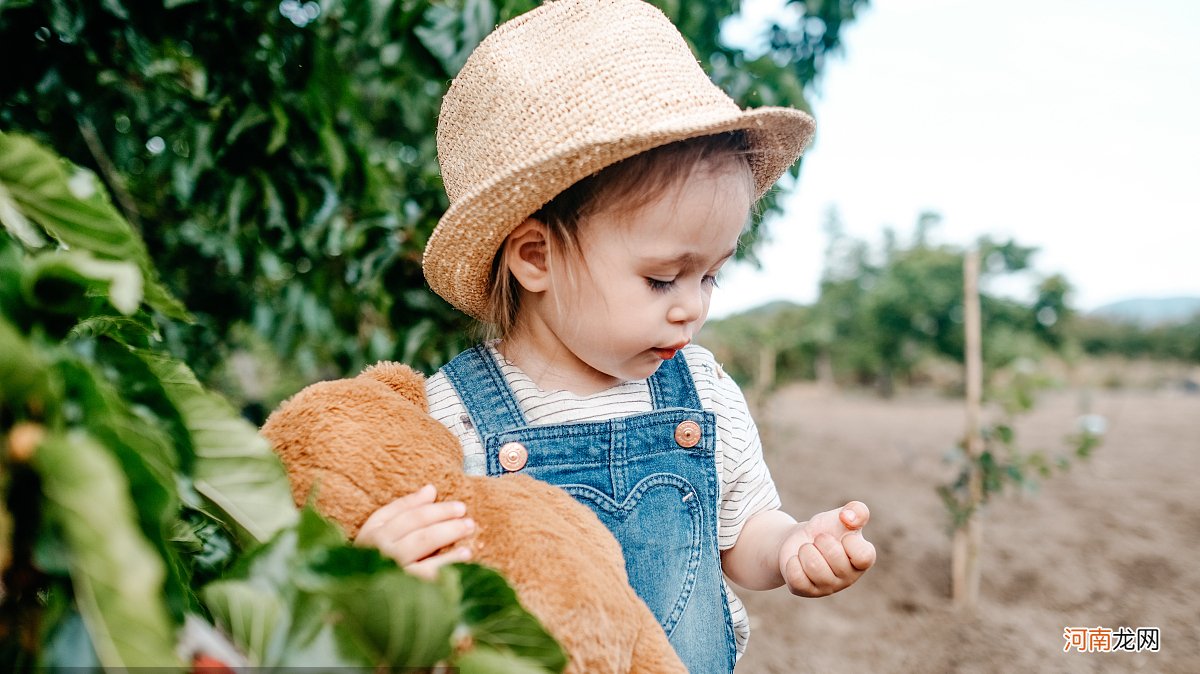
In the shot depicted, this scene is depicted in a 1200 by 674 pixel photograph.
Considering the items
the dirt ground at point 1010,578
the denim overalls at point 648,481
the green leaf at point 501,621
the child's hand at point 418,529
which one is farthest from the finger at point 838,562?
the dirt ground at point 1010,578

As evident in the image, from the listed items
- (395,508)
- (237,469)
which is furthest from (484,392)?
(237,469)

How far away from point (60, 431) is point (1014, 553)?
15.4 ft

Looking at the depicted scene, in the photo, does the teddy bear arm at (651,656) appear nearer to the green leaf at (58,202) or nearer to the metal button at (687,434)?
the metal button at (687,434)

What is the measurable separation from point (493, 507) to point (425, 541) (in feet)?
0.26

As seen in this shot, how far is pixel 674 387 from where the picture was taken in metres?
1.20

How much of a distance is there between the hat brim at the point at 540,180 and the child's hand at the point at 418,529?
0.44m

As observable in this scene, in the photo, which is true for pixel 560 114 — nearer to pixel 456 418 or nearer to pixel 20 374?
pixel 456 418

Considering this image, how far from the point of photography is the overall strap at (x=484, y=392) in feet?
3.53

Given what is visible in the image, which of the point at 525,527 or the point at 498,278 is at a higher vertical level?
the point at 498,278

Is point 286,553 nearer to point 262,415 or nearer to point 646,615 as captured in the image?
point 646,615

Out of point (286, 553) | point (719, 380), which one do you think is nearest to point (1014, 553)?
point (719, 380)

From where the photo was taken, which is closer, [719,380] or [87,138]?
[719,380]

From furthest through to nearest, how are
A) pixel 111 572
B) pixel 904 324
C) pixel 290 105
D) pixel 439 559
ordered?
pixel 904 324 < pixel 290 105 < pixel 439 559 < pixel 111 572

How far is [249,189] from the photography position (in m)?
1.49
